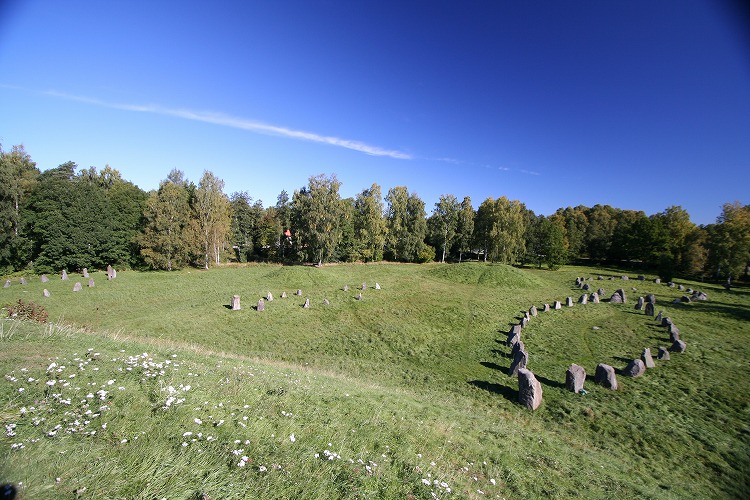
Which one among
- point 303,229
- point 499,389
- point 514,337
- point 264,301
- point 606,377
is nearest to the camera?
point 606,377

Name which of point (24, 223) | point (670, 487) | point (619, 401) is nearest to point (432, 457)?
point (670, 487)

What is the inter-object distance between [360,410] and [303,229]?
2257 inches

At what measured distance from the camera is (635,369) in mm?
15742

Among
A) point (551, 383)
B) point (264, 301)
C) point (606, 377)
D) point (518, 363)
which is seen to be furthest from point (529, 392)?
point (264, 301)

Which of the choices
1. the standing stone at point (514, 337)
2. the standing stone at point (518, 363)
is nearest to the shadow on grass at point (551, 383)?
the standing stone at point (518, 363)

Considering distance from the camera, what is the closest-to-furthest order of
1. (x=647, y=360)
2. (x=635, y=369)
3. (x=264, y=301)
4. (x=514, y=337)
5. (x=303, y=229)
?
(x=635, y=369) < (x=647, y=360) < (x=514, y=337) < (x=264, y=301) < (x=303, y=229)

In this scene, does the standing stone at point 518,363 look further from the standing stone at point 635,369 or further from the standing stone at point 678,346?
the standing stone at point 678,346

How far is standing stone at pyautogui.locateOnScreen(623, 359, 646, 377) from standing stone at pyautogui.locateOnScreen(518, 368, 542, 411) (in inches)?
242

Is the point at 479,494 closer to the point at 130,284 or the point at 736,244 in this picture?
the point at 130,284

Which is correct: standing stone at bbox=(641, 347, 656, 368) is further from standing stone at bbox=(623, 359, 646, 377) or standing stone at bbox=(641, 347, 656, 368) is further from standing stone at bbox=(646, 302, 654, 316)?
standing stone at bbox=(646, 302, 654, 316)

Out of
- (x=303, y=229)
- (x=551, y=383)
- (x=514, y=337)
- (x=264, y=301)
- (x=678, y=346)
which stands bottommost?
(x=551, y=383)

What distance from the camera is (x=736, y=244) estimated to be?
44.2 meters

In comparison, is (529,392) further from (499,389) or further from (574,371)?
(574,371)

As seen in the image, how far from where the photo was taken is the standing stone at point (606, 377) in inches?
577
